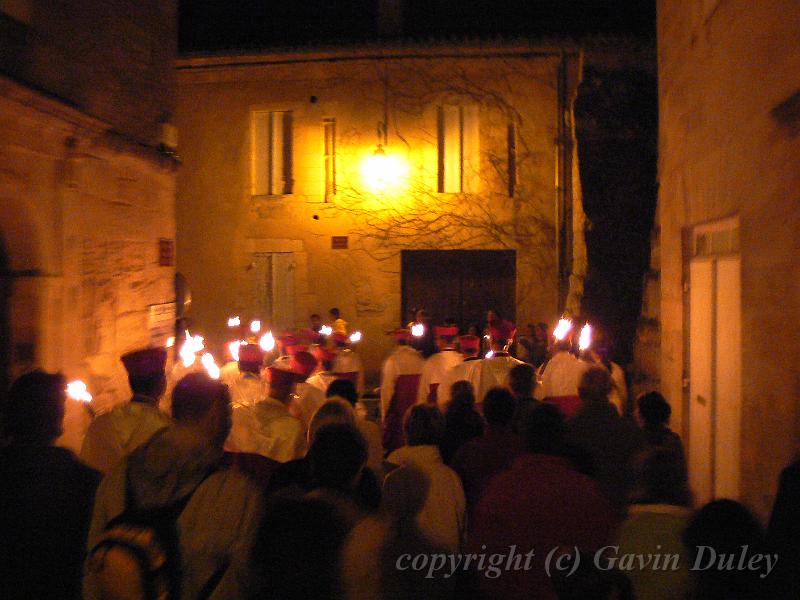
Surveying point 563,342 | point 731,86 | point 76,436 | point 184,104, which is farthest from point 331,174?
point 731,86

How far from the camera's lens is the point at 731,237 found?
591cm

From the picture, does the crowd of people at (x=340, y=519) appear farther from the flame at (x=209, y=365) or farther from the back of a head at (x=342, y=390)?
the flame at (x=209, y=365)

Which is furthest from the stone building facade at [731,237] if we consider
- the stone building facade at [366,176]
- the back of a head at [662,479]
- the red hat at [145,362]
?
the stone building facade at [366,176]

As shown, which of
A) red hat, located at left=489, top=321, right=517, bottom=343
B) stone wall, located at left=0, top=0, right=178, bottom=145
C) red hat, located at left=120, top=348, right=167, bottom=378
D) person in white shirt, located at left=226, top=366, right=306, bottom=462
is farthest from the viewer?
red hat, located at left=489, top=321, right=517, bottom=343

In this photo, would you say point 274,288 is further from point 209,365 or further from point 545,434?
point 545,434

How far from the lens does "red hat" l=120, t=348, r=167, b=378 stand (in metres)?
4.38

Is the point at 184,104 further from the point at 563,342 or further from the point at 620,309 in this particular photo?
the point at 563,342

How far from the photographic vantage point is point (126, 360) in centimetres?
434

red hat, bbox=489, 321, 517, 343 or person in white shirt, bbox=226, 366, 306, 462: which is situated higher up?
red hat, bbox=489, 321, 517, 343

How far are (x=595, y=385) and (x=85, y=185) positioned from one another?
5.03 m

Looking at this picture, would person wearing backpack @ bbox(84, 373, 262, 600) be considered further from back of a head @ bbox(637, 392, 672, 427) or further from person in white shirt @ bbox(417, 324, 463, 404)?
person in white shirt @ bbox(417, 324, 463, 404)

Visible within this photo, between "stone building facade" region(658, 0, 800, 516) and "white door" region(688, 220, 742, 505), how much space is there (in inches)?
0.6

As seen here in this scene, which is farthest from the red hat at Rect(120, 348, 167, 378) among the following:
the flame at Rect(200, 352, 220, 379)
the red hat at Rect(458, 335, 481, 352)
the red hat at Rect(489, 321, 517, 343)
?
the red hat at Rect(489, 321, 517, 343)

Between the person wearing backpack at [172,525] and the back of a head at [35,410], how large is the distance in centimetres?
49
